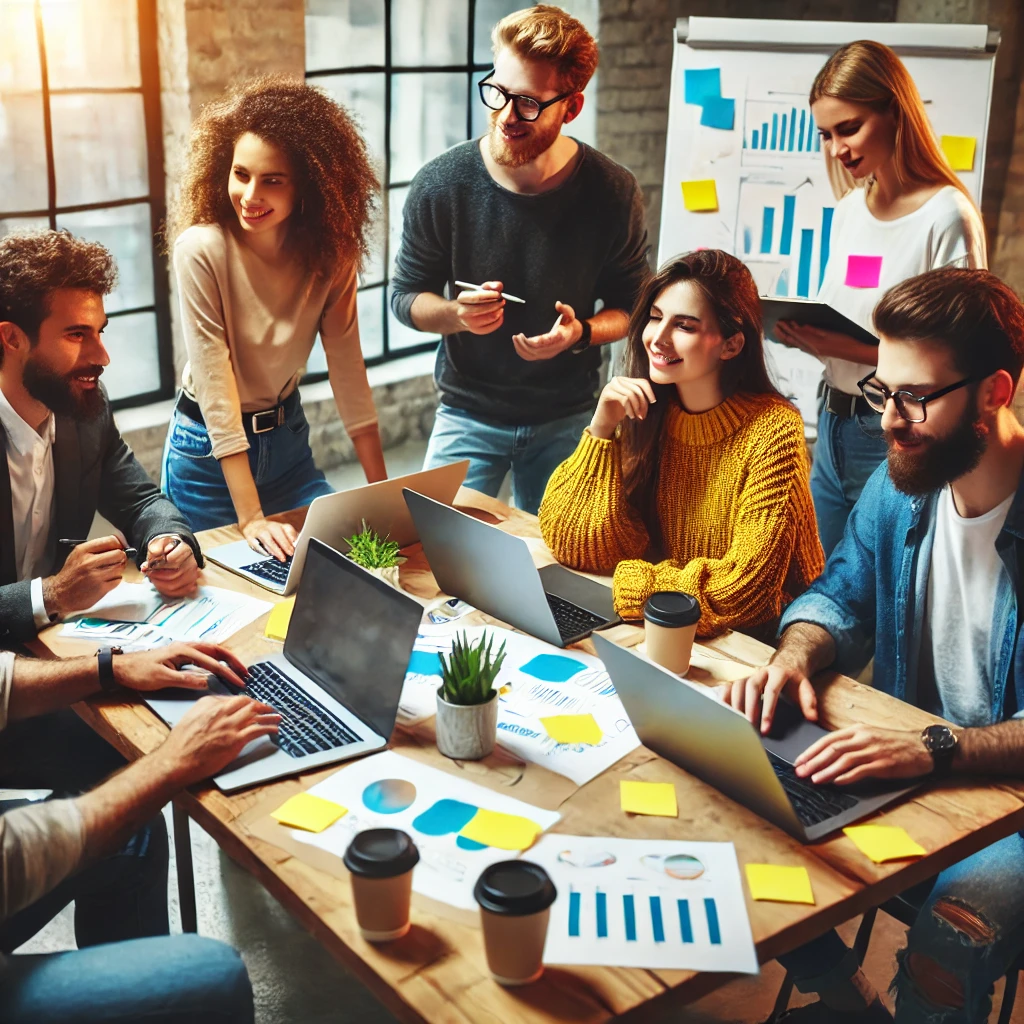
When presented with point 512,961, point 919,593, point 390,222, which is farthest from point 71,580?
point 390,222

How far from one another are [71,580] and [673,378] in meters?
1.19

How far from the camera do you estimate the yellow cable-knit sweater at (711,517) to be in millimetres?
2160

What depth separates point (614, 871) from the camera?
58.9 inches

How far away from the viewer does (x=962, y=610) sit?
2.00 metres

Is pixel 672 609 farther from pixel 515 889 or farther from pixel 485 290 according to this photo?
pixel 485 290

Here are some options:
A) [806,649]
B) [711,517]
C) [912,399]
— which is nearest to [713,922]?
[806,649]

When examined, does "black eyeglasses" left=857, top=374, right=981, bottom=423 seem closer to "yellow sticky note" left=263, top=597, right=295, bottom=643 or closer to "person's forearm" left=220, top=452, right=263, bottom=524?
"yellow sticky note" left=263, top=597, right=295, bottom=643

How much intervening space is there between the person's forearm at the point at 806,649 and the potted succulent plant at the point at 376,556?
2.41 ft

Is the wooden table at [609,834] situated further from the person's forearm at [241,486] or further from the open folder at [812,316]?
the open folder at [812,316]

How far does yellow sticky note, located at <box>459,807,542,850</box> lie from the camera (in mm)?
1539

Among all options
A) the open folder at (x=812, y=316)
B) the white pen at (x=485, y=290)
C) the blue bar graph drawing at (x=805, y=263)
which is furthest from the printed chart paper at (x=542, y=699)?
the blue bar graph drawing at (x=805, y=263)

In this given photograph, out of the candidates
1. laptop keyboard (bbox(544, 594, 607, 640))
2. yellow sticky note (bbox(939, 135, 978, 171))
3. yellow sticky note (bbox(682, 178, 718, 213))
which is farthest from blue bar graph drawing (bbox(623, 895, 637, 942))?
yellow sticky note (bbox(682, 178, 718, 213))

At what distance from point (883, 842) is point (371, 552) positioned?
110 centimetres

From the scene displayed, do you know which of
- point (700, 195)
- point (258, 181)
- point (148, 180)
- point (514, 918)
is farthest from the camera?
point (700, 195)
